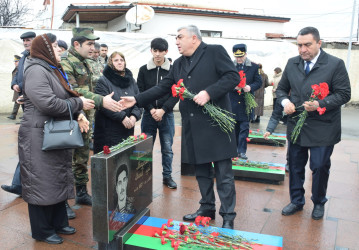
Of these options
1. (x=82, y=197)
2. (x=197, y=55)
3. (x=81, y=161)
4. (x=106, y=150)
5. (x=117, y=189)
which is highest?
(x=197, y=55)

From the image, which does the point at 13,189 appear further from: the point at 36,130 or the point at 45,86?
the point at 45,86

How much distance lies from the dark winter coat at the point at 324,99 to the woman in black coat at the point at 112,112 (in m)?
1.96

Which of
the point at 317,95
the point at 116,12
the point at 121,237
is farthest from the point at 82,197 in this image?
the point at 116,12

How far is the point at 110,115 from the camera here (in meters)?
3.90

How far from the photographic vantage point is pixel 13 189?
4184 mm

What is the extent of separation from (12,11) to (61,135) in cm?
2610

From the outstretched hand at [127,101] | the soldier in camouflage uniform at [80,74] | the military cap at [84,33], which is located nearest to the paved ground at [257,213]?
the soldier in camouflage uniform at [80,74]

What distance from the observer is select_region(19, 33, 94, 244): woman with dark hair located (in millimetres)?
2859

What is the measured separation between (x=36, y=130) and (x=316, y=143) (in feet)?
9.24

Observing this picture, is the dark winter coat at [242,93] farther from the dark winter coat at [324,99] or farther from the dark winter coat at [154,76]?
the dark winter coat at [324,99]

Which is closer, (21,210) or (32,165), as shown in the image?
(32,165)

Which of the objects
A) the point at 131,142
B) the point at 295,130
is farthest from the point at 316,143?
the point at 131,142

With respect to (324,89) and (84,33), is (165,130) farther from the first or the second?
(324,89)

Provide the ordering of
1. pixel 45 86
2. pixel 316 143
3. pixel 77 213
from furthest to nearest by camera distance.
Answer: pixel 77 213 → pixel 316 143 → pixel 45 86
